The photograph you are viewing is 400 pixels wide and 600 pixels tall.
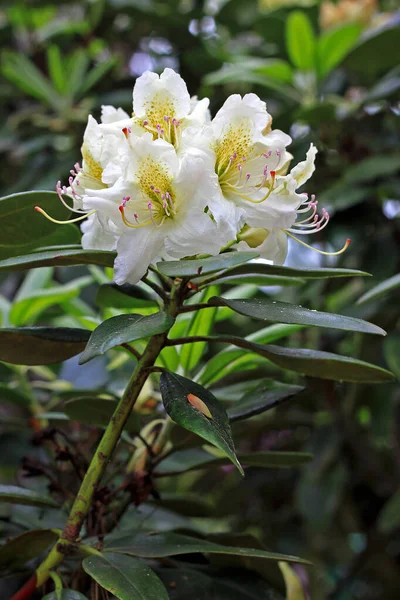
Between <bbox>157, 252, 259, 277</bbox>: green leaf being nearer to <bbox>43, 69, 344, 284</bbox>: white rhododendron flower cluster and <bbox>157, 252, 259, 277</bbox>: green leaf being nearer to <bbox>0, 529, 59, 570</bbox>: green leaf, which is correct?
<bbox>43, 69, 344, 284</bbox>: white rhododendron flower cluster

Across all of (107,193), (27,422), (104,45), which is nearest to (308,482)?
(27,422)

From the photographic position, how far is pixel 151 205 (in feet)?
2.11

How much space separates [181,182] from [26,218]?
0.17 metres

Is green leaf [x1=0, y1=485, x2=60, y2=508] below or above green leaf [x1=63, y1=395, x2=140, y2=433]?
below

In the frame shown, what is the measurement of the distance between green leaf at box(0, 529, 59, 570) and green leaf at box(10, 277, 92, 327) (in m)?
0.37

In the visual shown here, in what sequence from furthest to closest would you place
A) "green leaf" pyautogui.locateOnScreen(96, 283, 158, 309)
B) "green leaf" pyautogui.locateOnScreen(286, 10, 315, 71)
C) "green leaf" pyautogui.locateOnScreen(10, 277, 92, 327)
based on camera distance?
"green leaf" pyautogui.locateOnScreen(286, 10, 315, 71) → "green leaf" pyautogui.locateOnScreen(10, 277, 92, 327) → "green leaf" pyautogui.locateOnScreen(96, 283, 158, 309)

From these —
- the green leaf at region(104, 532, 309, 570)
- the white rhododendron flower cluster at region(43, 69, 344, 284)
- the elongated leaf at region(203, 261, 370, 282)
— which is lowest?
the green leaf at region(104, 532, 309, 570)

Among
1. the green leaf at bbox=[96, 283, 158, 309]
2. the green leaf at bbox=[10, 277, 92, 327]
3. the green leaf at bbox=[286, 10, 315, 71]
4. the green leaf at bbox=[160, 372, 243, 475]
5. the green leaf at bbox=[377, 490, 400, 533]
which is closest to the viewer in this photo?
the green leaf at bbox=[160, 372, 243, 475]

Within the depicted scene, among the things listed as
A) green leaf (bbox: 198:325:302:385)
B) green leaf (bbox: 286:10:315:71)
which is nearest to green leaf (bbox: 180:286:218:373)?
green leaf (bbox: 198:325:302:385)

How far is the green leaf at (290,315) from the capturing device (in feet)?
1.90

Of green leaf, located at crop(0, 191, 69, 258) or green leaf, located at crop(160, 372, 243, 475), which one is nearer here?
green leaf, located at crop(160, 372, 243, 475)

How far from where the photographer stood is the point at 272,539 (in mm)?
1774

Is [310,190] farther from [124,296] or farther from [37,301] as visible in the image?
[124,296]

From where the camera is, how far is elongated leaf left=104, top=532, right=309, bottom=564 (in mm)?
651
